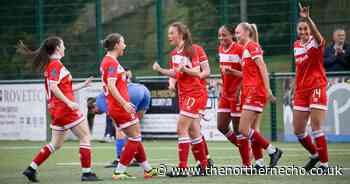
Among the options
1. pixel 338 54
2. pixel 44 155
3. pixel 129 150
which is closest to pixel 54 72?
pixel 44 155

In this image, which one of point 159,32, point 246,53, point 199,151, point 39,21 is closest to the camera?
point 246,53

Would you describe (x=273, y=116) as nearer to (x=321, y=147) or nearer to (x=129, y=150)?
(x=321, y=147)

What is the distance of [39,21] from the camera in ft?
78.1

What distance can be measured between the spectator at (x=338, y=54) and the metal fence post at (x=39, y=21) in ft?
25.8

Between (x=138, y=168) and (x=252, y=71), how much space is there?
271 cm

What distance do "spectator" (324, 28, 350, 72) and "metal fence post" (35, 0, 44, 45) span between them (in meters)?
7.87

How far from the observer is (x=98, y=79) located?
2228 centimetres

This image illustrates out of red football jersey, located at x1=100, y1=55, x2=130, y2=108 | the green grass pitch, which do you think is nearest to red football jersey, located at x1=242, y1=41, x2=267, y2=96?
the green grass pitch

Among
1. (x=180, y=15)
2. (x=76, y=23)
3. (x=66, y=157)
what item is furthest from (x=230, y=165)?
(x=76, y=23)

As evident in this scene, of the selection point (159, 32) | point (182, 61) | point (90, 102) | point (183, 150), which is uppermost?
point (159, 32)

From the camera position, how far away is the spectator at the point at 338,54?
18953mm

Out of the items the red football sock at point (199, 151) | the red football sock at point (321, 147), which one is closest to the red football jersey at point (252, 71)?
the red football sock at point (321, 147)

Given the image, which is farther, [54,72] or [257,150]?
[257,150]

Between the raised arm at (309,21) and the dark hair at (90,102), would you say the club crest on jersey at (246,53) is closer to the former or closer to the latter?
the raised arm at (309,21)
